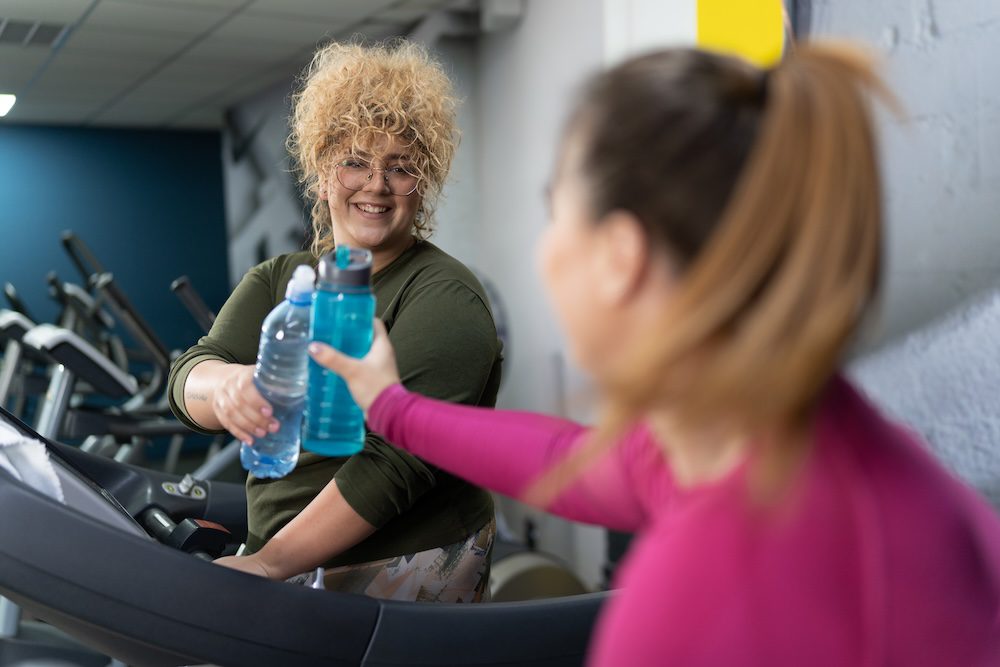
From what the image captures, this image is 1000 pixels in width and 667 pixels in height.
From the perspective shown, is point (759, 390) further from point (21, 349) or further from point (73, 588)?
point (21, 349)

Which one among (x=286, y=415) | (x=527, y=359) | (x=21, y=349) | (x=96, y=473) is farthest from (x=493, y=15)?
(x=286, y=415)

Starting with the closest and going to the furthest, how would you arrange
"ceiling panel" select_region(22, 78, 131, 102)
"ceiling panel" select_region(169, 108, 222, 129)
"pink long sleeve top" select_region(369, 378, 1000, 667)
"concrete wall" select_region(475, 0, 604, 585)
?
"pink long sleeve top" select_region(369, 378, 1000, 667)
"concrete wall" select_region(475, 0, 604, 585)
"ceiling panel" select_region(22, 78, 131, 102)
"ceiling panel" select_region(169, 108, 222, 129)

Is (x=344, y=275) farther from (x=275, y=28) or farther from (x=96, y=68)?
(x=96, y=68)

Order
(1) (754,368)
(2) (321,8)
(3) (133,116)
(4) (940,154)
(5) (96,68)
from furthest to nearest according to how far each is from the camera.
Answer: (3) (133,116), (5) (96,68), (2) (321,8), (4) (940,154), (1) (754,368)

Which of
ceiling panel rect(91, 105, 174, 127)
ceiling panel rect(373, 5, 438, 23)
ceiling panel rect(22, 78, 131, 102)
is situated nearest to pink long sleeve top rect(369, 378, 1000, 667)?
ceiling panel rect(373, 5, 438, 23)

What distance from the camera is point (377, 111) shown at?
1310 mm

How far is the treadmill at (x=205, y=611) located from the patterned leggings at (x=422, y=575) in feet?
0.31

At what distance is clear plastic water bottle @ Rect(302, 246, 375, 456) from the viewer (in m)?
1.00

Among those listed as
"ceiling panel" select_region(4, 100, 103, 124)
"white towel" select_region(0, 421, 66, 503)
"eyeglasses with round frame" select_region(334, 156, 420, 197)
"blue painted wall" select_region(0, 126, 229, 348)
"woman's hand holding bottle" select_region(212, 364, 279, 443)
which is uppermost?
"ceiling panel" select_region(4, 100, 103, 124)

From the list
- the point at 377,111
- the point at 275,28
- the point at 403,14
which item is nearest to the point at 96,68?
the point at 275,28

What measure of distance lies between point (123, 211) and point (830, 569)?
7.05m

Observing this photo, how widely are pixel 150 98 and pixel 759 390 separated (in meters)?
6.35

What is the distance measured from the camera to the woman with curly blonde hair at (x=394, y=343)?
122 centimetres

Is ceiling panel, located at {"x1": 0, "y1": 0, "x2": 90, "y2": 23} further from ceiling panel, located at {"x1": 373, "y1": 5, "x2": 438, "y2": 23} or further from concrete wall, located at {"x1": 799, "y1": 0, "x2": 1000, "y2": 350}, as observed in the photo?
concrete wall, located at {"x1": 799, "y1": 0, "x2": 1000, "y2": 350}
